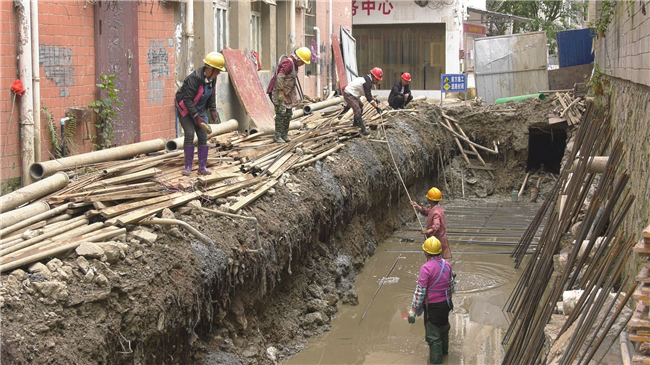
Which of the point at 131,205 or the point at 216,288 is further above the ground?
the point at 131,205

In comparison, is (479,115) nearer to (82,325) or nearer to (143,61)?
(143,61)

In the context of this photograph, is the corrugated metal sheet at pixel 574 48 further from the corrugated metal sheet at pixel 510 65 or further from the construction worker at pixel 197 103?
the construction worker at pixel 197 103

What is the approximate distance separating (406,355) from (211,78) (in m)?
4.53

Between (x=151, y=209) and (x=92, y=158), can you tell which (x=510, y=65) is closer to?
(x=92, y=158)

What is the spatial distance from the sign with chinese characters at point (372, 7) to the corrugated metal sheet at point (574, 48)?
9.19m

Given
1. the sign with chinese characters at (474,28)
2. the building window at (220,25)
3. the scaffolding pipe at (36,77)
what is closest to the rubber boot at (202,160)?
the scaffolding pipe at (36,77)

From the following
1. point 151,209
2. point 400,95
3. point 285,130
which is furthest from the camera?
point 400,95

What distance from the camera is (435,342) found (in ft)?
30.0

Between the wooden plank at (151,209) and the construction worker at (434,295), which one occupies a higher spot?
the wooden plank at (151,209)

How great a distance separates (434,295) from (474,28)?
34.1 m

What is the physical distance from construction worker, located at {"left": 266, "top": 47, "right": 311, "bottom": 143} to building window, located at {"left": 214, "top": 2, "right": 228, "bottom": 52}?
9.97 feet

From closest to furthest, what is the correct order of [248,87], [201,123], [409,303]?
[201,123]
[409,303]
[248,87]

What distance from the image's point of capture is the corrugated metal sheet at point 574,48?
25.9m

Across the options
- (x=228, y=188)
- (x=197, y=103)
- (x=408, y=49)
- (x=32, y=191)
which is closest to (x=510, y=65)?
(x=408, y=49)
